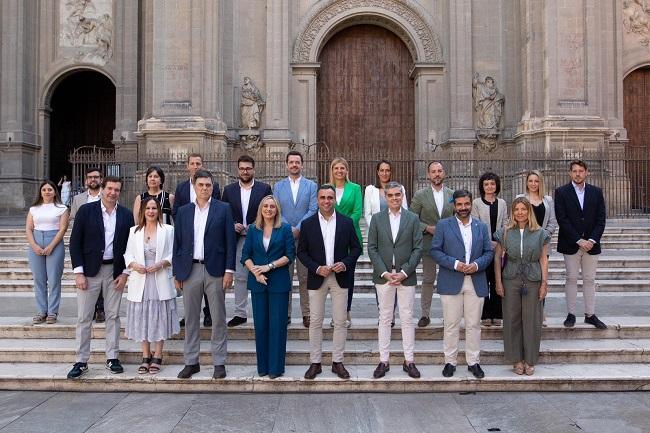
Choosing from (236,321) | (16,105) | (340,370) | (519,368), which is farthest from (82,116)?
(519,368)

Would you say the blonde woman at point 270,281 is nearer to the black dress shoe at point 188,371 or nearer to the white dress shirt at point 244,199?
the black dress shoe at point 188,371

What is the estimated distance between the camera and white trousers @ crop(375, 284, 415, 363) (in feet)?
21.8

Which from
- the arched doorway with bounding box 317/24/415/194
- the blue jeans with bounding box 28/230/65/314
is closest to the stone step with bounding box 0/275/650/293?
the blue jeans with bounding box 28/230/65/314

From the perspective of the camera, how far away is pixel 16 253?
13742 millimetres

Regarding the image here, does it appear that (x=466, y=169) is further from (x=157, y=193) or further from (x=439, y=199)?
(x=157, y=193)

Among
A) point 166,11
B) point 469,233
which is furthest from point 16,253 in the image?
point 469,233

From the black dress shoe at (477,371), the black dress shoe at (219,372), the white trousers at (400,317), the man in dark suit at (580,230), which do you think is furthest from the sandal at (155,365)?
the man in dark suit at (580,230)

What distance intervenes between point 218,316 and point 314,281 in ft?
3.52

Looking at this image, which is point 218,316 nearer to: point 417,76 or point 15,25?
point 417,76

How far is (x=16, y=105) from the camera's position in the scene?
2178 cm

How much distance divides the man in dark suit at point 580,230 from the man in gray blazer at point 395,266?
7.47 feet

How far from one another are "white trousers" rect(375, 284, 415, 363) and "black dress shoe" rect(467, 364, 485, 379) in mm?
634

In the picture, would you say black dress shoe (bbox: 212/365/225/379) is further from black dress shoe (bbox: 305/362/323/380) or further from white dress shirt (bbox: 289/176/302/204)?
white dress shirt (bbox: 289/176/302/204)

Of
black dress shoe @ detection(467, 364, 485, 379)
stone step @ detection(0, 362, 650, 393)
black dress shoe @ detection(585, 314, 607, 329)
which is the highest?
black dress shoe @ detection(585, 314, 607, 329)
